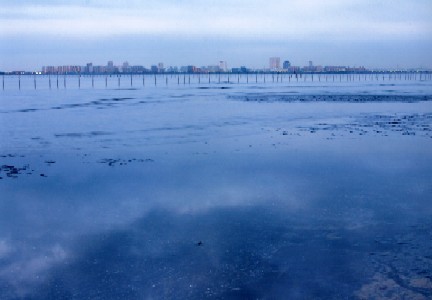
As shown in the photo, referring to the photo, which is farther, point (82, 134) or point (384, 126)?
point (384, 126)

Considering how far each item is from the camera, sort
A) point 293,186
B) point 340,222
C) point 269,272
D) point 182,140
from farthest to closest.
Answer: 1. point 182,140
2. point 293,186
3. point 340,222
4. point 269,272

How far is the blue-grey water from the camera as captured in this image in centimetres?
829

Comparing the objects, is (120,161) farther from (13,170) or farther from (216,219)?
(216,219)

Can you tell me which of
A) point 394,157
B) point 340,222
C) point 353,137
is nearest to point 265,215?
point 340,222

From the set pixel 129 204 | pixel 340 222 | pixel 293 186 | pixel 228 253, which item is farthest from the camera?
pixel 293 186

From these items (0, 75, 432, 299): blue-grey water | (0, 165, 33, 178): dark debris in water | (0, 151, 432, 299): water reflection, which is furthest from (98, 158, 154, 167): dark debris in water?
(0, 165, 33, 178): dark debris in water

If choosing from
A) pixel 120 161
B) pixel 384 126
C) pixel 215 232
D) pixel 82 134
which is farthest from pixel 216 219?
pixel 384 126

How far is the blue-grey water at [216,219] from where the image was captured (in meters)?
8.29

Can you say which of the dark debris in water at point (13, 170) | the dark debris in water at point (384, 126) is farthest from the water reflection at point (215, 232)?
the dark debris in water at point (384, 126)

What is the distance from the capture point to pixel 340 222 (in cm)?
1137

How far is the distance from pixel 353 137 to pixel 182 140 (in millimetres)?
8854

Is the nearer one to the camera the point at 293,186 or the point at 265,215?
the point at 265,215

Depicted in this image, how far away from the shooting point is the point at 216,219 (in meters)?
11.7

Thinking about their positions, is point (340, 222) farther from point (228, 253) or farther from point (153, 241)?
point (153, 241)
